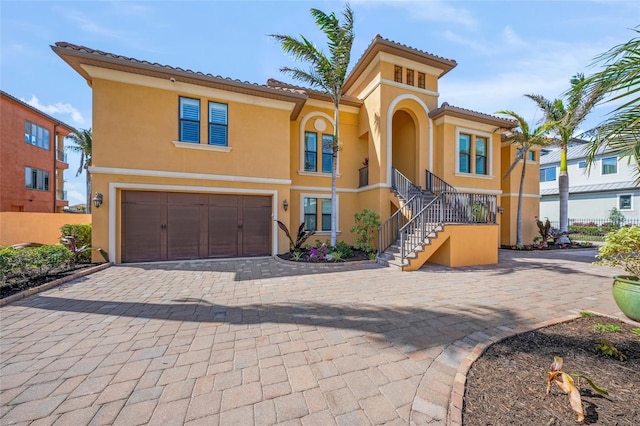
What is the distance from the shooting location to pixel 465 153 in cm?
1233

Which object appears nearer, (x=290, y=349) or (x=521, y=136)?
(x=290, y=349)

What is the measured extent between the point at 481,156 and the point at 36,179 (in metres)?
30.0

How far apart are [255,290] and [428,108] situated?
11.2m

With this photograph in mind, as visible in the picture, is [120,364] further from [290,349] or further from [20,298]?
[20,298]

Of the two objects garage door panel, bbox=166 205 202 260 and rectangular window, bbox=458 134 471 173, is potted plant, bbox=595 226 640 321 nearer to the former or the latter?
rectangular window, bbox=458 134 471 173

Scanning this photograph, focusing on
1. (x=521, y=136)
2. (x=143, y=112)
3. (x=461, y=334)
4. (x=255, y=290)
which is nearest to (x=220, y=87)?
(x=143, y=112)

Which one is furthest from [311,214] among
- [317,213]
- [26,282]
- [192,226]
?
[26,282]

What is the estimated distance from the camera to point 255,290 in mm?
5617

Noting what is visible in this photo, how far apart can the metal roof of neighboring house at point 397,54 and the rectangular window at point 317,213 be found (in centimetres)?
650

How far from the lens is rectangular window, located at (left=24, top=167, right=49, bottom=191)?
17.5 metres

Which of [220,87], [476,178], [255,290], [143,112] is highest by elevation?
[220,87]

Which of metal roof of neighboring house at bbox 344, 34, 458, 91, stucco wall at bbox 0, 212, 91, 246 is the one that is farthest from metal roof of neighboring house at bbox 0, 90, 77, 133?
metal roof of neighboring house at bbox 344, 34, 458, 91

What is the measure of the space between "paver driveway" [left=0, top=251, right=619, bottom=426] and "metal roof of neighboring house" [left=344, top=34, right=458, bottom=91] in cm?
948

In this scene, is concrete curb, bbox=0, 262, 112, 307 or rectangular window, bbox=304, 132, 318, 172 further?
rectangular window, bbox=304, 132, 318, 172
